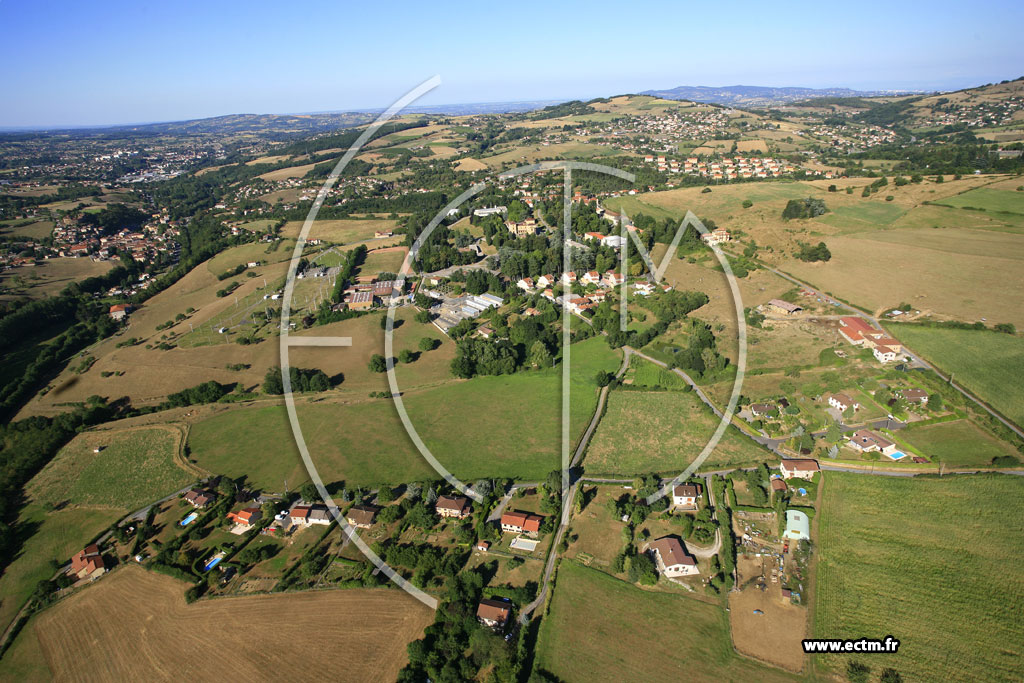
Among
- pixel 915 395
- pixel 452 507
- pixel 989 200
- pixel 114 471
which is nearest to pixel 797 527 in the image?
pixel 915 395

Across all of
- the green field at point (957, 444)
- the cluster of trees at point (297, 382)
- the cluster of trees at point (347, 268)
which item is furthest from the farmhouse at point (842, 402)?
the cluster of trees at point (347, 268)

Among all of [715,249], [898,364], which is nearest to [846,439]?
[898,364]

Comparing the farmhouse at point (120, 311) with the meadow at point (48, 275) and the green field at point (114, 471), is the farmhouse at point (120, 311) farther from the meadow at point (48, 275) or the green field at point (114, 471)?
the green field at point (114, 471)

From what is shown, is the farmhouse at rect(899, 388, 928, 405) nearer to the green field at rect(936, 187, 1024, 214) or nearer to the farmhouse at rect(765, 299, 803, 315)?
the farmhouse at rect(765, 299, 803, 315)

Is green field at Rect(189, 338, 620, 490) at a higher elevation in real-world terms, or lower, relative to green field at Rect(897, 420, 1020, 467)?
lower

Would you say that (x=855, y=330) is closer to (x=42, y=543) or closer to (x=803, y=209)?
(x=803, y=209)

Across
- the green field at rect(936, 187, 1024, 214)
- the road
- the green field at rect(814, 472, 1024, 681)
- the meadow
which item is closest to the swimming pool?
the green field at rect(814, 472, 1024, 681)

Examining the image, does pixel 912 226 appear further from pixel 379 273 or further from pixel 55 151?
pixel 55 151
